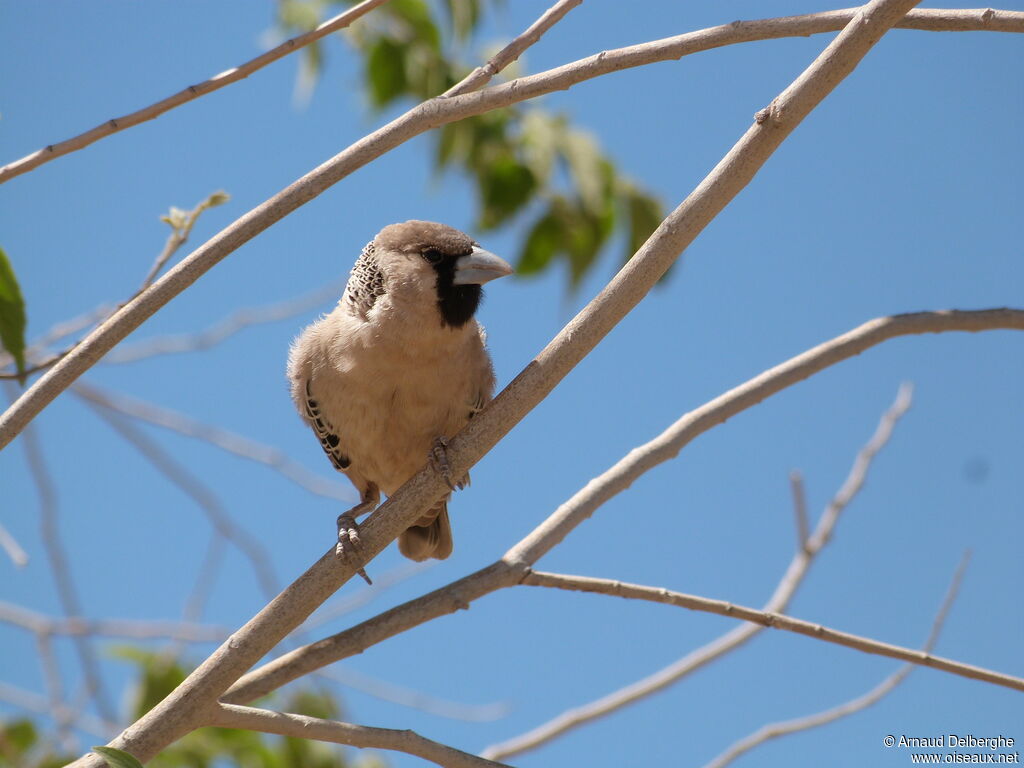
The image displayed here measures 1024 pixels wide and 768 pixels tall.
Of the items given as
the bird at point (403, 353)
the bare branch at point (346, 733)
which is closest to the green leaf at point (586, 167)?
the bird at point (403, 353)

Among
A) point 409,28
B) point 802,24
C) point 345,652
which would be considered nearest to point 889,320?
point 802,24

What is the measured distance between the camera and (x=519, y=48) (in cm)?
271

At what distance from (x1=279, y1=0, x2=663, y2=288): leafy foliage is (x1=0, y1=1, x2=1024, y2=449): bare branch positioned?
229 cm

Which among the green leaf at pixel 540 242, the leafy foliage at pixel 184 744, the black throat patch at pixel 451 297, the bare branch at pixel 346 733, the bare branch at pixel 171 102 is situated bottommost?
the bare branch at pixel 346 733

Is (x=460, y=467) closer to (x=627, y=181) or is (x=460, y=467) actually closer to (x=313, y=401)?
(x=313, y=401)

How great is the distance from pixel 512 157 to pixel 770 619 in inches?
110

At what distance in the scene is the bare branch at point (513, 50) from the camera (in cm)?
269

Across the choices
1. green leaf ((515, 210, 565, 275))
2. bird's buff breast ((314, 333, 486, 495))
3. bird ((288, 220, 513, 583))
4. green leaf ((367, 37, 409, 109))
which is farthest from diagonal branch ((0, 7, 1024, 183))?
green leaf ((515, 210, 565, 275))

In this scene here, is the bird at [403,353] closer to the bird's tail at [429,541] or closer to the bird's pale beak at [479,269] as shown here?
the bird's pale beak at [479,269]

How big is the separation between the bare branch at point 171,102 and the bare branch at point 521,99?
0.35m

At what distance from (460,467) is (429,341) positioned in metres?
1.34

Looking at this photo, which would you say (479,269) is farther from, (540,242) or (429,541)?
(429,541)

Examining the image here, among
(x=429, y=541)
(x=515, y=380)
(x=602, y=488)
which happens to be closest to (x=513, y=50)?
(x=515, y=380)

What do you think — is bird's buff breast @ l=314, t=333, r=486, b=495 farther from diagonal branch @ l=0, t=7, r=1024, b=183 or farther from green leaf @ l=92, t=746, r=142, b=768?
green leaf @ l=92, t=746, r=142, b=768
